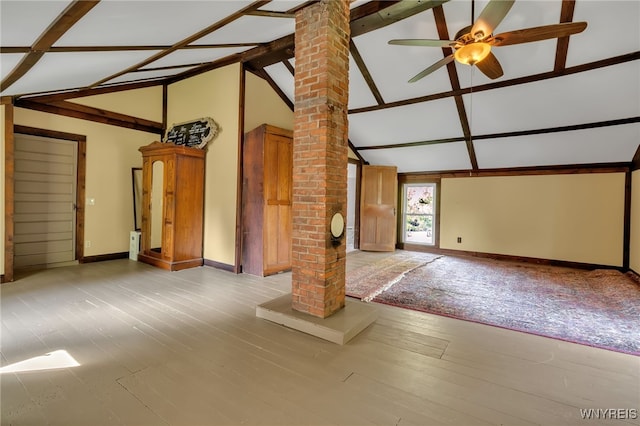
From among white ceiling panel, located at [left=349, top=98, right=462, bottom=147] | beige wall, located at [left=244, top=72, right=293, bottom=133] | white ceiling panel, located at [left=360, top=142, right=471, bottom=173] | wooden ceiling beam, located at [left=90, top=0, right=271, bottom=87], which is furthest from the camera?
white ceiling panel, located at [left=360, top=142, right=471, bottom=173]

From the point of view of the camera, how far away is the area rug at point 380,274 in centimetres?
400

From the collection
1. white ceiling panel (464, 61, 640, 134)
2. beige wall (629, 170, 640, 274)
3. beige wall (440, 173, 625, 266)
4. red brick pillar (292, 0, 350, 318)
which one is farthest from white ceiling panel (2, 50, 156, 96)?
beige wall (629, 170, 640, 274)

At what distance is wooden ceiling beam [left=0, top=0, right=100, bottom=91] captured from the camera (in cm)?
186

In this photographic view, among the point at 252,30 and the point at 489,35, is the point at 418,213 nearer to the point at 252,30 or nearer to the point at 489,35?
the point at 489,35

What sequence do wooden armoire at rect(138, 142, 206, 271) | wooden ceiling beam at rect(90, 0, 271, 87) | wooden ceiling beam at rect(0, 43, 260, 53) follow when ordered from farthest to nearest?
1. wooden armoire at rect(138, 142, 206, 271)
2. wooden ceiling beam at rect(90, 0, 271, 87)
3. wooden ceiling beam at rect(0, 43, 260, 53)

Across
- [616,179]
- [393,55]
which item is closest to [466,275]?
[616,179]

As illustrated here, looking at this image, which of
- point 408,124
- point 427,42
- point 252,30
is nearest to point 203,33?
point 252,30

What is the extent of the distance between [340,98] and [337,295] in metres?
1.98

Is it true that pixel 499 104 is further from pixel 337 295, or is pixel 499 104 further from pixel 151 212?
pixel 151 212

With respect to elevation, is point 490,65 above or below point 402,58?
below

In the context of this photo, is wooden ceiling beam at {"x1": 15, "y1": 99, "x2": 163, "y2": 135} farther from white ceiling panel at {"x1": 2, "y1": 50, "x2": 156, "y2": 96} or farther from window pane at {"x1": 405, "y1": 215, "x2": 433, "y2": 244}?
window pane at {"x1": 405, "y1": 215, "x2": 433, "y2": 244}

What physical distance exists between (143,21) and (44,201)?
4.05 metres

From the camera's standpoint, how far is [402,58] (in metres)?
4.50

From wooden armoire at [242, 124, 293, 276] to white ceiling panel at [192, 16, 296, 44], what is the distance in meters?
1.19
